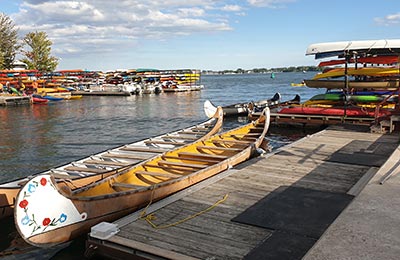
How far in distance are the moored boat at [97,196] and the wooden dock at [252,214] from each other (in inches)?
24.9

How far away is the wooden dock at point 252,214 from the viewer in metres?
4.90

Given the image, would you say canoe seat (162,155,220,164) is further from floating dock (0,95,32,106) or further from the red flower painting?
floating dock (0,95,32,106)

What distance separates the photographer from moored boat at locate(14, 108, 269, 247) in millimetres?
5586

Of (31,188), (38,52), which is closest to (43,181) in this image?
(31,188)

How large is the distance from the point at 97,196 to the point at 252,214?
2.64m

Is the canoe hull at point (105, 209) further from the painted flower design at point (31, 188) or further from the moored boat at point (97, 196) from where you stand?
the painted flower design at point (31, 188)

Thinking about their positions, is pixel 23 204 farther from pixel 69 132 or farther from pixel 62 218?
pixel 69 132

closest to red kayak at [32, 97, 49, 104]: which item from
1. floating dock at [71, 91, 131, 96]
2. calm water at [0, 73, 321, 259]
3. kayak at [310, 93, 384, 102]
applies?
calm water at [0, 73, 321, 259]

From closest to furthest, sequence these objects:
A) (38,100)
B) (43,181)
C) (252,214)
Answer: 1. (43,181)
2. (252,214)
3. (38,100)

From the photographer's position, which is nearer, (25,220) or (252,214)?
(25,220)

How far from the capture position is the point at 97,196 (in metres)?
6.48

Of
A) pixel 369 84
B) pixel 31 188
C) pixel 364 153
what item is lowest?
pixel 364 153

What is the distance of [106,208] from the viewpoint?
259 inches

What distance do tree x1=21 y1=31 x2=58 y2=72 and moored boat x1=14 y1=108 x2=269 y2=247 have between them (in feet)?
213
